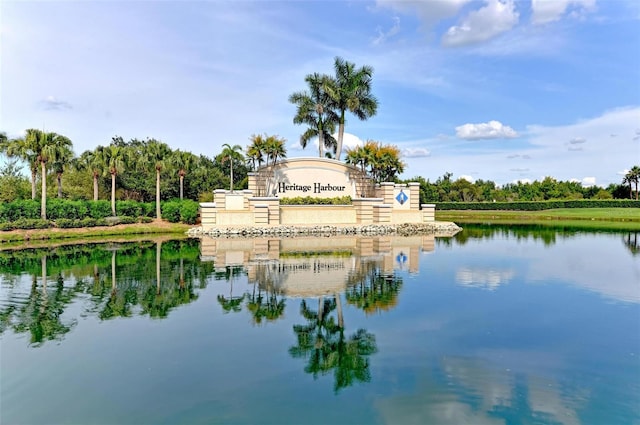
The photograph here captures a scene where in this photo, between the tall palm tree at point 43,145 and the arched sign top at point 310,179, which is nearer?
the tall palm tree at point 43,145

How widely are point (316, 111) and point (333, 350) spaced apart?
3718 centimetres

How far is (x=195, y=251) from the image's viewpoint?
2236 centimetres

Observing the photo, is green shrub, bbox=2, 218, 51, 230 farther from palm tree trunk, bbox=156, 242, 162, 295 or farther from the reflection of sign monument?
the reflection of sign monument

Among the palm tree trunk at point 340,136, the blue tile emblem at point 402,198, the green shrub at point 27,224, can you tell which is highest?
the palm tree trunk at point 340,136

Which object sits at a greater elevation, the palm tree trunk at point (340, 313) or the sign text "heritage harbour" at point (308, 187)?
the sign text "heritage harbour" at point (308, 187)

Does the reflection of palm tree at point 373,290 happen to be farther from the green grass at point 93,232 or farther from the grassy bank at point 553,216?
the grassy bank at point 553,216

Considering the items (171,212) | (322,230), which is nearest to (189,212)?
(171,212)

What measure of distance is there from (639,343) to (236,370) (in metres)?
7.56

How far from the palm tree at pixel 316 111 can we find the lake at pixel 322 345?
94.0 feet

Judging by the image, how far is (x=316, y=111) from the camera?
141 ft

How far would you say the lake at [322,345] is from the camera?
19.8 feet

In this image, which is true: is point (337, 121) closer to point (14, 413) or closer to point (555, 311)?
point (555, 311)

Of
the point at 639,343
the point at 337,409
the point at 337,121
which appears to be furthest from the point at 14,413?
the point at 337,121

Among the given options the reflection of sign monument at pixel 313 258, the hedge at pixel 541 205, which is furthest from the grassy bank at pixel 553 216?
the reflection of sign monument at pixel 313 258
